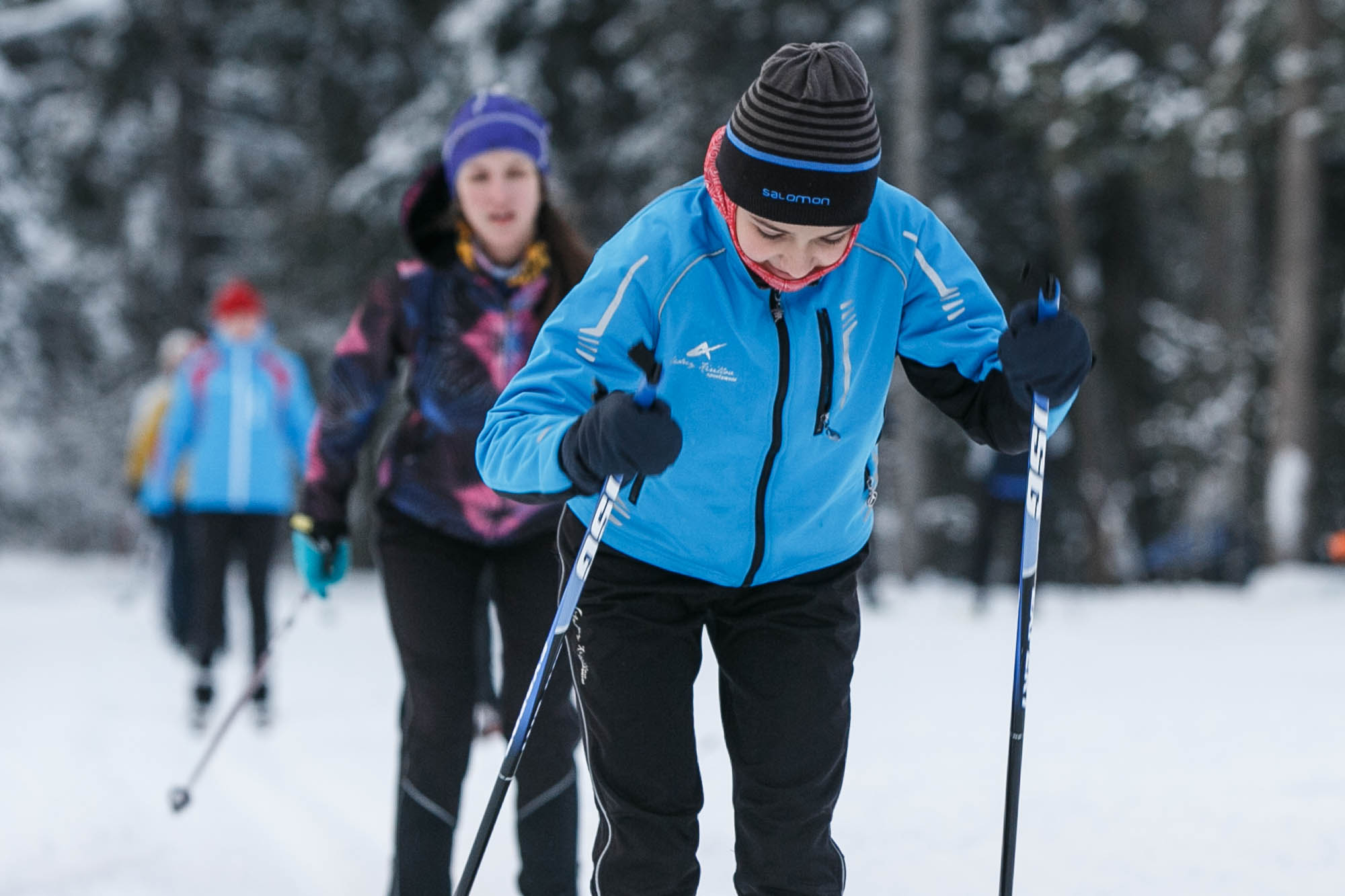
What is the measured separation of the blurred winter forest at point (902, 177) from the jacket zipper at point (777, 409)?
10.3 m

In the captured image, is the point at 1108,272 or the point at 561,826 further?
the point at 1108,272

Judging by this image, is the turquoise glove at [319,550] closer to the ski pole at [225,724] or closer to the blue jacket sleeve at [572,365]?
the ski pole at [225,724]

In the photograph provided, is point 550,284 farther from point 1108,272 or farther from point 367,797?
point 1108,272

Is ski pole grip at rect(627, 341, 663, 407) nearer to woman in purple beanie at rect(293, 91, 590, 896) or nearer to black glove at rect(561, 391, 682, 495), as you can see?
black glove at rect(561, 391, 682, 495)

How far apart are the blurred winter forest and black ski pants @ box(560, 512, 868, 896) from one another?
33.6 ft

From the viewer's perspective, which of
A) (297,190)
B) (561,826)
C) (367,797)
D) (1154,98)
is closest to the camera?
(561,826)

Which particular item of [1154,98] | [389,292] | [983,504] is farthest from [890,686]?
[1154,98]

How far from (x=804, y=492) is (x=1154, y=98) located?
13.0m

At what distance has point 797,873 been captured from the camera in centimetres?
248

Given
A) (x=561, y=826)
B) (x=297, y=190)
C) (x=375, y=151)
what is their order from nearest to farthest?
(x=561, y=826)
(x=375, y=151)
(x=297, y=190)

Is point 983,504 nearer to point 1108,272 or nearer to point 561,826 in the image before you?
point 561,826

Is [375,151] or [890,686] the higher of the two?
[375,151]

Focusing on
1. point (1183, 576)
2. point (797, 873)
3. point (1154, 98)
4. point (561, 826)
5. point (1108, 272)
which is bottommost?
point (1183, 576)

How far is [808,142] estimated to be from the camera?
227cm
